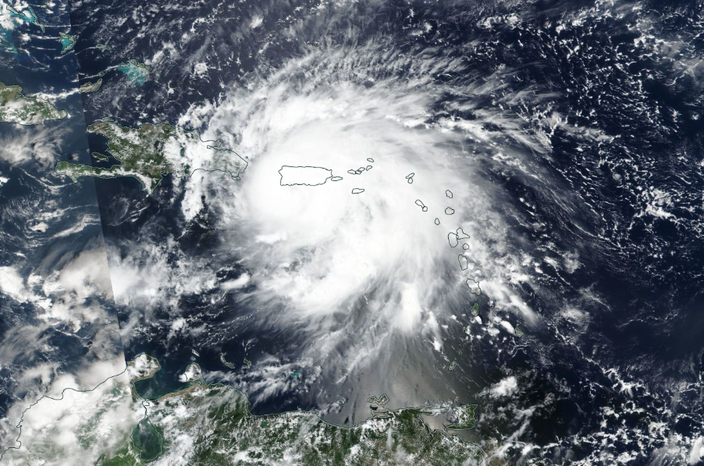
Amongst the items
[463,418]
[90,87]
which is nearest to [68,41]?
[90,87]

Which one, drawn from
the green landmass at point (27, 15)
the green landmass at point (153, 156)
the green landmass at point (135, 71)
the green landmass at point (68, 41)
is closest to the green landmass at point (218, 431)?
the green landmass at point (153, 156)

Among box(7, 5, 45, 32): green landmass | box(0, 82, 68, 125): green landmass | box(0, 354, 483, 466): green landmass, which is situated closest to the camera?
box(0, 354, 483, 466): green landmass

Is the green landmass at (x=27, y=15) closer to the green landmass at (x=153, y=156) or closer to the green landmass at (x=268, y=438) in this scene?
the green landmass at (x=153, y=156)

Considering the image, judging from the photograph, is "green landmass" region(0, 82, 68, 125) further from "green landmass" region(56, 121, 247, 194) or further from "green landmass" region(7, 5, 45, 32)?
"green landmass" region(7, 5, 45, 32)

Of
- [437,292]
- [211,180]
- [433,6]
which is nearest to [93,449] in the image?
[211,180]

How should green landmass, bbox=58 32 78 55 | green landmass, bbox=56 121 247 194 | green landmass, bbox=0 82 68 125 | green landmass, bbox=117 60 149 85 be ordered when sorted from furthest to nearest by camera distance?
green landmass, bbox=58 32 78 55 < green landmass, bbox=117 60 149 85 < green landmass, bbox=0 82 68 125 < green landmass, bbox=56 121 247 194

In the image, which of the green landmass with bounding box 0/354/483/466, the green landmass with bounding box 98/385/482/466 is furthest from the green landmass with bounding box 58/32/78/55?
the green landmass with bounding box 98/385/482/466
